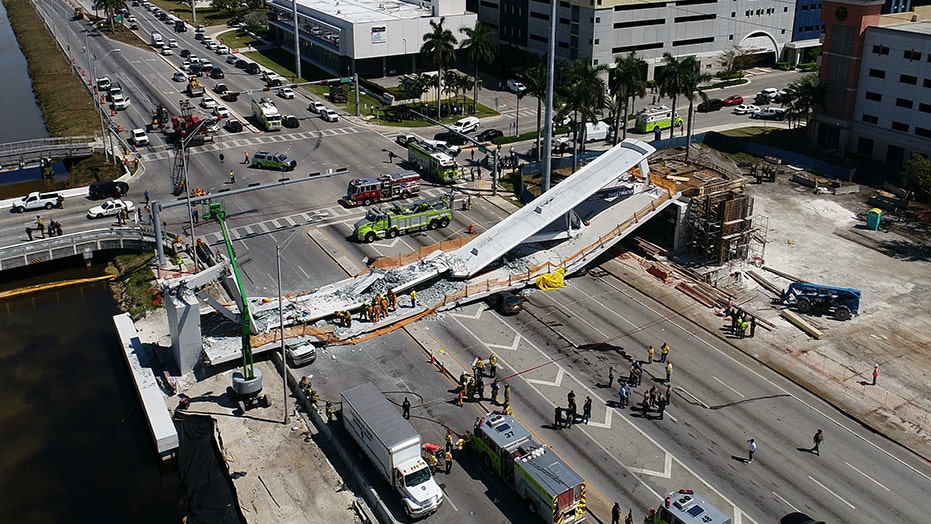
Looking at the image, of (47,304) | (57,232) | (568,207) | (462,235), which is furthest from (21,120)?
(568,207)

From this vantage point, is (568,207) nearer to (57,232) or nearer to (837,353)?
(837,353)

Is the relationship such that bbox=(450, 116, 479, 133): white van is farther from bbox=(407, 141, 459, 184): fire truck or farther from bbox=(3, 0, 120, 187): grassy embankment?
bbox=(3, 0, 120, 187): grassy embankment

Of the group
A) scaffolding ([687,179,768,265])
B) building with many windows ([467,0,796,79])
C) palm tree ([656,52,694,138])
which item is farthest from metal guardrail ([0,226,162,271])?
building with many windows ([467,0,796,79])

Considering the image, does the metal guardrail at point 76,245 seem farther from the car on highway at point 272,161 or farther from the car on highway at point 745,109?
the car on highway at point 745,109

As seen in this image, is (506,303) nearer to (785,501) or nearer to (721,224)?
(721,224)

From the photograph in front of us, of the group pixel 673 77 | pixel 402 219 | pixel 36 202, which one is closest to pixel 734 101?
pixel 673 77

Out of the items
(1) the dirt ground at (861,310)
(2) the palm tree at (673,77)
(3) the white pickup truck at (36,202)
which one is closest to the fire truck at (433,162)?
(2) the palm tree at (673,77)
